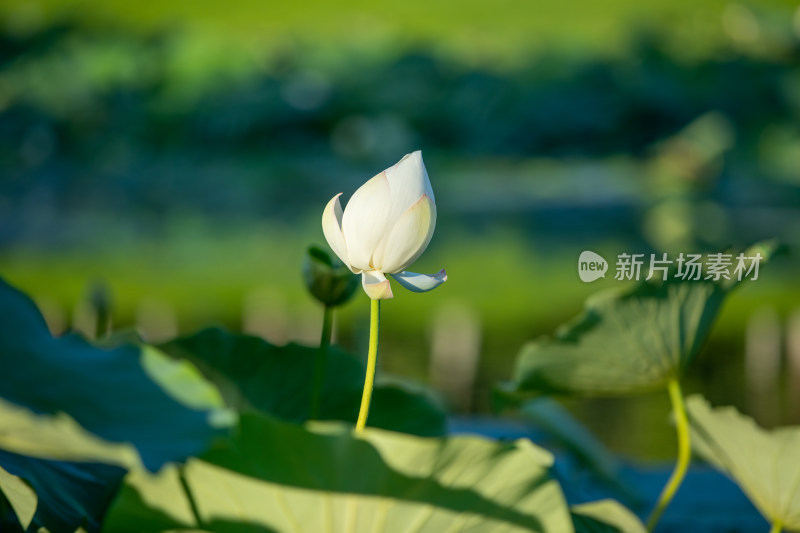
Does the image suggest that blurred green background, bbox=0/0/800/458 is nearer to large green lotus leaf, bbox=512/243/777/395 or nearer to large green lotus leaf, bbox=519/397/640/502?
large green lotus leaf, bbox=519/397/640/502

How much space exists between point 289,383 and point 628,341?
158mm

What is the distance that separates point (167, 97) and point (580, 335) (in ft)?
28.3

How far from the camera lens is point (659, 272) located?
356 millimetres

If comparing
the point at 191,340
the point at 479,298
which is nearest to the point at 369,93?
the point at 479,298

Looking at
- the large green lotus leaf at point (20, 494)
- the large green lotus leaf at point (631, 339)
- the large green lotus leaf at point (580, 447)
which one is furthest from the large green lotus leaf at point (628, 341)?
the large green lotus leaf at point (20, 494)

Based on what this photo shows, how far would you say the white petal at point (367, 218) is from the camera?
0.27m

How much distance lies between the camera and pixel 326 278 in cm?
34

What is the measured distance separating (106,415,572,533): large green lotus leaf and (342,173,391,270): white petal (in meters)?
0.06

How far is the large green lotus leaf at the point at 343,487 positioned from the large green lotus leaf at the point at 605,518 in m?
0.07

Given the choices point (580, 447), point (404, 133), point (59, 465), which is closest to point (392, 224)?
point (59, 465)

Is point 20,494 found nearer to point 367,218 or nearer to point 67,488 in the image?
point 67,488

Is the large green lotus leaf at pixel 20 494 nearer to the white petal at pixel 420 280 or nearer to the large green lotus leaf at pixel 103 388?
the large green lotus leaf at pixel 103 388

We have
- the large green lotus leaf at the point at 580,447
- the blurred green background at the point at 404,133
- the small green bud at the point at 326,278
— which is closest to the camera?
the small green bud at the point at 326,278

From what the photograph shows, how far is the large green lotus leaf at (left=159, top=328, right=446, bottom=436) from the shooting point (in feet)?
1.33
